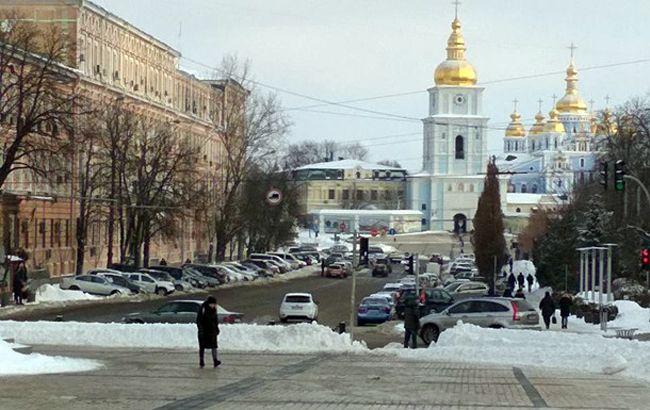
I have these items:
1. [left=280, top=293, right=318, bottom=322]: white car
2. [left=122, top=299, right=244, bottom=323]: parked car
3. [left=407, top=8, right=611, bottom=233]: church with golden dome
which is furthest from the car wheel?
[left=407, top=8, right=611, bottom=233]: church with golden dome

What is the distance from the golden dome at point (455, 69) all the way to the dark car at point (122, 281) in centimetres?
11956

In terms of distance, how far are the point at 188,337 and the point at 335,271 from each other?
69.0 m

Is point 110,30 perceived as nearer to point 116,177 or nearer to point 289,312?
point 116,177

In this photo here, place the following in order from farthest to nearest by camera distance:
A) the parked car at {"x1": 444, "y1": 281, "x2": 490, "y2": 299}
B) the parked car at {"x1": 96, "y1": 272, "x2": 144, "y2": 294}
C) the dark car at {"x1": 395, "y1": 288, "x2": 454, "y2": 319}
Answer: the parked car at {"x1": 444, "y1": 281, "x2": 490, "y2": 299}, the parked car at {"x1": 96, "y1": 272, "x2": 144, "y2": 294}, the dark car at {"x1": 395, "y1": 288, "x2": 454, "y2": 319}

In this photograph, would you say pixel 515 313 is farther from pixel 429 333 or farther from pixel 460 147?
pixel 460 147

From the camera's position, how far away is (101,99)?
87.6 metres

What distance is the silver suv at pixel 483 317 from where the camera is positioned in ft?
134

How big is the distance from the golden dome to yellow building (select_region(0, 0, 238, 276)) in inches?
2708

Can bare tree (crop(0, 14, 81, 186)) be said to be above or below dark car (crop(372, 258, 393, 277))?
above

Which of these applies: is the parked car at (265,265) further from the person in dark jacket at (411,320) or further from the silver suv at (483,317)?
the person in dark jacket at (411,320)

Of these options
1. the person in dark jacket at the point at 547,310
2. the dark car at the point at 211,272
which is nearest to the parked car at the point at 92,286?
the dark car at the point at 211,272

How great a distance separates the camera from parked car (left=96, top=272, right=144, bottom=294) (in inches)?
2653

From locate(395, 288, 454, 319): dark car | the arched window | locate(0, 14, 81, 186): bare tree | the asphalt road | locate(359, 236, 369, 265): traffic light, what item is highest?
the arched window

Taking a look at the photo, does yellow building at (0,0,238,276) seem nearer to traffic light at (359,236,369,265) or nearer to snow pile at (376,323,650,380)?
traffic light at (359,236,369,265)
